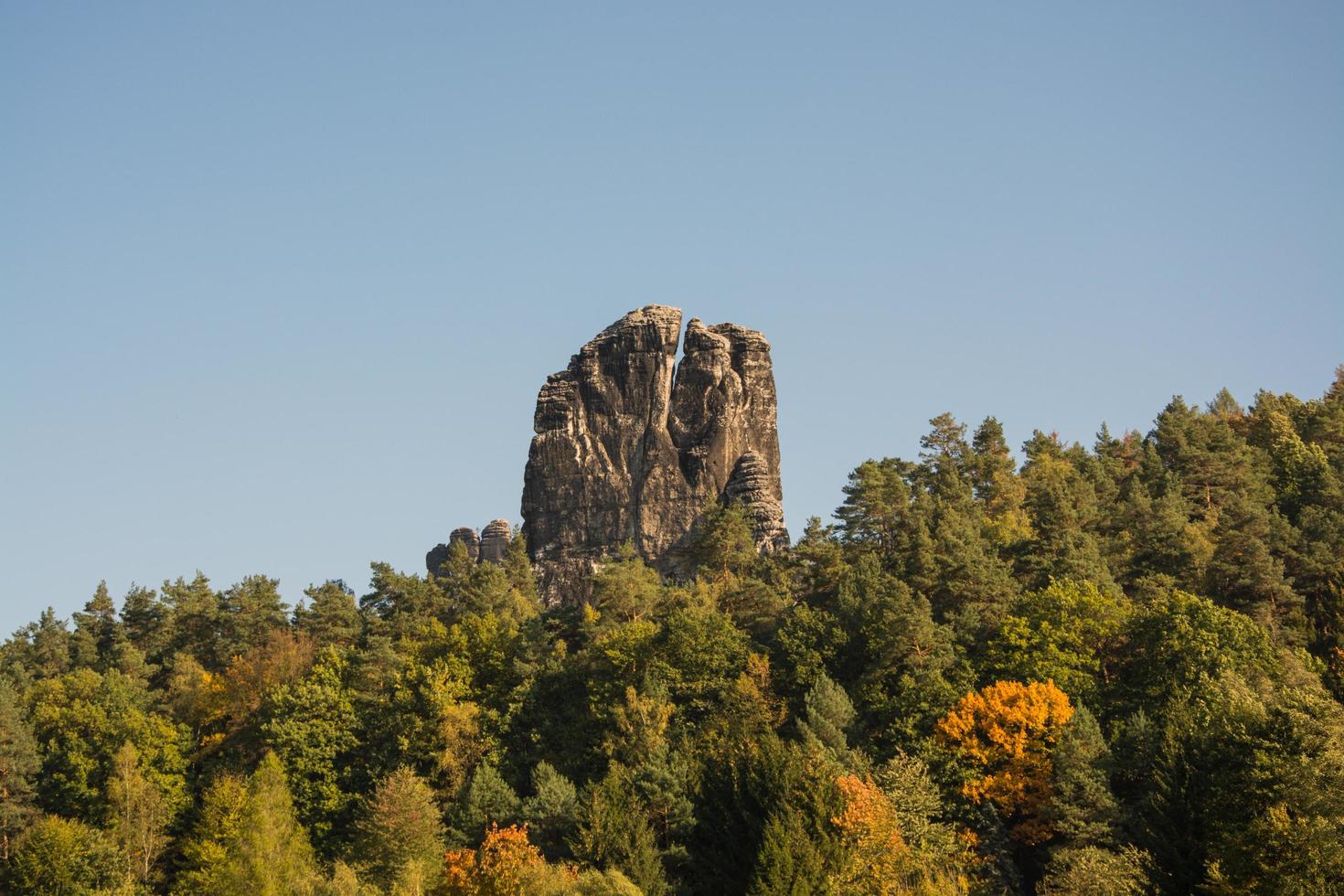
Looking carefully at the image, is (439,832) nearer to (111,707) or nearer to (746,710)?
(746,710)

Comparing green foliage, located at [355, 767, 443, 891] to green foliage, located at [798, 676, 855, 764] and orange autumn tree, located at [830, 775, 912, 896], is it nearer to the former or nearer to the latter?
green foliage, located at [798, 676, 855, 764]

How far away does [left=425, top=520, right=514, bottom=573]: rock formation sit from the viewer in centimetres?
13750

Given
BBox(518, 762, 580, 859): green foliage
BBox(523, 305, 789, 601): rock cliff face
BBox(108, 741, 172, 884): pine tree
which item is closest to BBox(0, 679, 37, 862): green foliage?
BBox(108, 741, 172, 884): pine tree

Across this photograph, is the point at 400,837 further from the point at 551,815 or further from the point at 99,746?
the point at 99,746

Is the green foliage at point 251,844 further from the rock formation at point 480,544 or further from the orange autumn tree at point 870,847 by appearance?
the rock formation at point 480,544

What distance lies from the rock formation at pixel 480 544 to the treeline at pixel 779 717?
41255mm

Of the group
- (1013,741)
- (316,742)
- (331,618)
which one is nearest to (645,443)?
(331,618)

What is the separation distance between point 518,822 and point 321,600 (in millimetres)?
30752

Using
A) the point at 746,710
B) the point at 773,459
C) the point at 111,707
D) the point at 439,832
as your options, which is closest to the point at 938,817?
the point at 746,710

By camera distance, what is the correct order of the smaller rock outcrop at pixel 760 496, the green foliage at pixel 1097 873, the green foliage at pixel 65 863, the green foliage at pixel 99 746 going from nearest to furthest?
the green foliage at pixel 1097 873, the green foliage at pixel 65 863, the green foliage at pixel 99 746, the smaller rock outcrop at pixel 760 496

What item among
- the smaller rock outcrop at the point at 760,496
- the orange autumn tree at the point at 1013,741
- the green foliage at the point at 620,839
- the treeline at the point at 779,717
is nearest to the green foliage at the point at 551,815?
the treeline at the point at 779,717

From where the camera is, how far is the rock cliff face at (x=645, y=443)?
354 ft

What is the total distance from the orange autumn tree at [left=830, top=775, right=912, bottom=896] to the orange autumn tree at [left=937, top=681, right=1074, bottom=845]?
5.63 meters

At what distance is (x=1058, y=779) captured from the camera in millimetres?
55125
